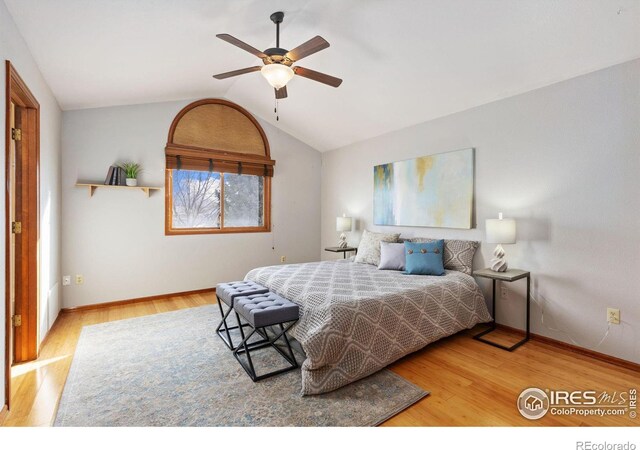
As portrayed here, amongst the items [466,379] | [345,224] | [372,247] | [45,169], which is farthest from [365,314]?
[45,169]

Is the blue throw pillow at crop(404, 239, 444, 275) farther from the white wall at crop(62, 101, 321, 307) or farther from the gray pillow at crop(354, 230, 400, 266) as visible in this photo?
the white wall at crop(62, 101, 321, 307)

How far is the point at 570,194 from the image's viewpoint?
2.71 meters

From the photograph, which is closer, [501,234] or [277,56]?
[277,56]

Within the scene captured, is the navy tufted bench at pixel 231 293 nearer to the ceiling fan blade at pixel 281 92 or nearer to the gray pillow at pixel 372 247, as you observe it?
the gray pillow at pixel 372 247

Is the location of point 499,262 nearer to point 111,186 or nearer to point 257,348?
point 257,348

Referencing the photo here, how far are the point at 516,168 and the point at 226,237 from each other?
384 cm

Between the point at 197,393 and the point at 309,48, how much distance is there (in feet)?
8.23

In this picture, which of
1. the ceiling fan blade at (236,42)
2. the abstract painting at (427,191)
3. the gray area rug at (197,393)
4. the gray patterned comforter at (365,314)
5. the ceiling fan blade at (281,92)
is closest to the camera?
the gray area rug at (197,393)

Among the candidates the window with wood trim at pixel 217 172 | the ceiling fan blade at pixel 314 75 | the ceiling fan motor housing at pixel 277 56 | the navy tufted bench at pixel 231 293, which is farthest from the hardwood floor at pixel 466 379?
the ceiling fan motor housing at pixel 277 56

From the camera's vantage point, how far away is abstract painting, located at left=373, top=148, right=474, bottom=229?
3482 millimetres

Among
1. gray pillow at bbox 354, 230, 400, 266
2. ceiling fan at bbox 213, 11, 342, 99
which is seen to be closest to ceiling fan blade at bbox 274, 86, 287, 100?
ceiling fan at bbox 213, 11, 342, 99

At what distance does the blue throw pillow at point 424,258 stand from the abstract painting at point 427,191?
42cm

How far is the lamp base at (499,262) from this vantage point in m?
2.92
